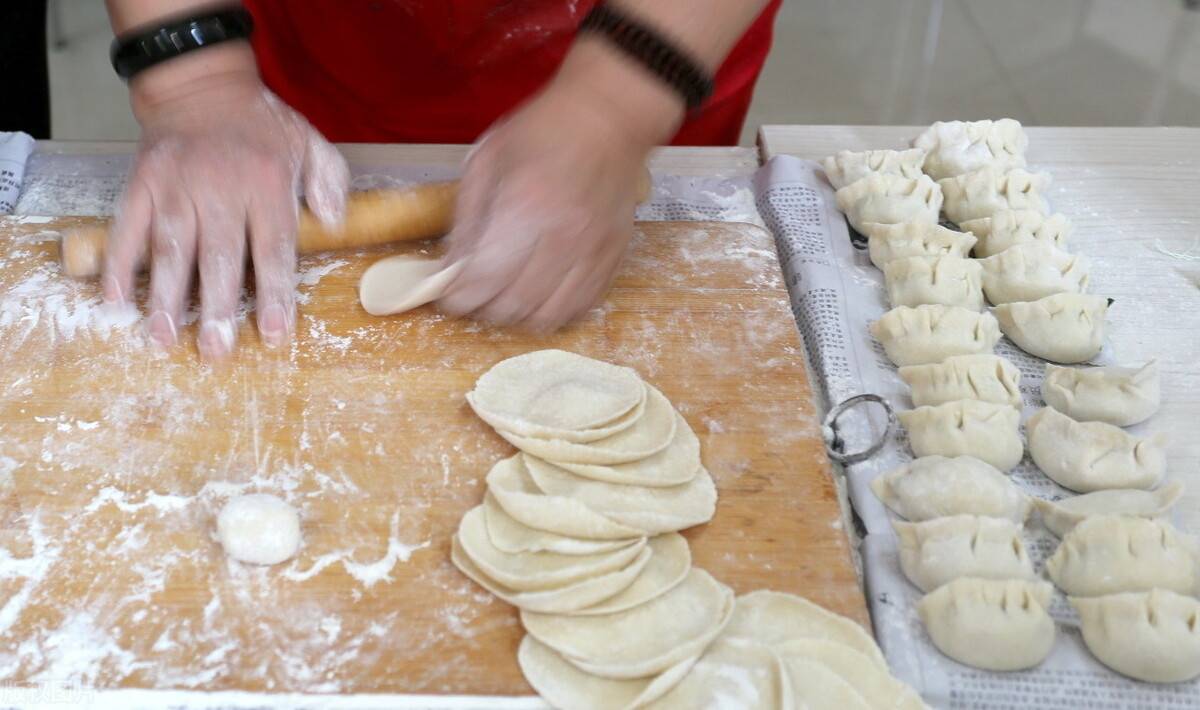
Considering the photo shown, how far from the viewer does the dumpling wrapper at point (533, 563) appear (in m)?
Result: 1.14

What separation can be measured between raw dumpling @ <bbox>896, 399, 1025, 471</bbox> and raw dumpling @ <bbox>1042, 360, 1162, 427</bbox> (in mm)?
119

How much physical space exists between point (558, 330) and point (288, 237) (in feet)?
1.41

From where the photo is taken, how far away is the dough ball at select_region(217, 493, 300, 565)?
1.19 meters

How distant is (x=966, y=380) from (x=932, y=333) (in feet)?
0.37

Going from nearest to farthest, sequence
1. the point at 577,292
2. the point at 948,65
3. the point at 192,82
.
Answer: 1. the point at 577,292
2. the point at 192,82
3. the point at 948,65

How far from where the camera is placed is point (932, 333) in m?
1.60

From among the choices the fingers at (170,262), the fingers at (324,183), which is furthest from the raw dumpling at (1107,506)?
the fingers at (170,262)

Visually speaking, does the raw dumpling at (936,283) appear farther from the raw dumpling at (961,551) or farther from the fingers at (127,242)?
the fingers at (127,242)

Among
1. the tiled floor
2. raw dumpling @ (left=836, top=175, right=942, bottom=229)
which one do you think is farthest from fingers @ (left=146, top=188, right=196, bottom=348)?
the tiled floor

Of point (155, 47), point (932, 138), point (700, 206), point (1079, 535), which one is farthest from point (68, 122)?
point (1079, 535)

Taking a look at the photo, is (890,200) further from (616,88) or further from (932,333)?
(616,88)

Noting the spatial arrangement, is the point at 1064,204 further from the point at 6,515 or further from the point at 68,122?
the point at 68,122

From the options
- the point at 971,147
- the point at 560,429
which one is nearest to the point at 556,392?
the point at 560,429

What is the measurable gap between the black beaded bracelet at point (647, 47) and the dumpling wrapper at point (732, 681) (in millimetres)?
852
